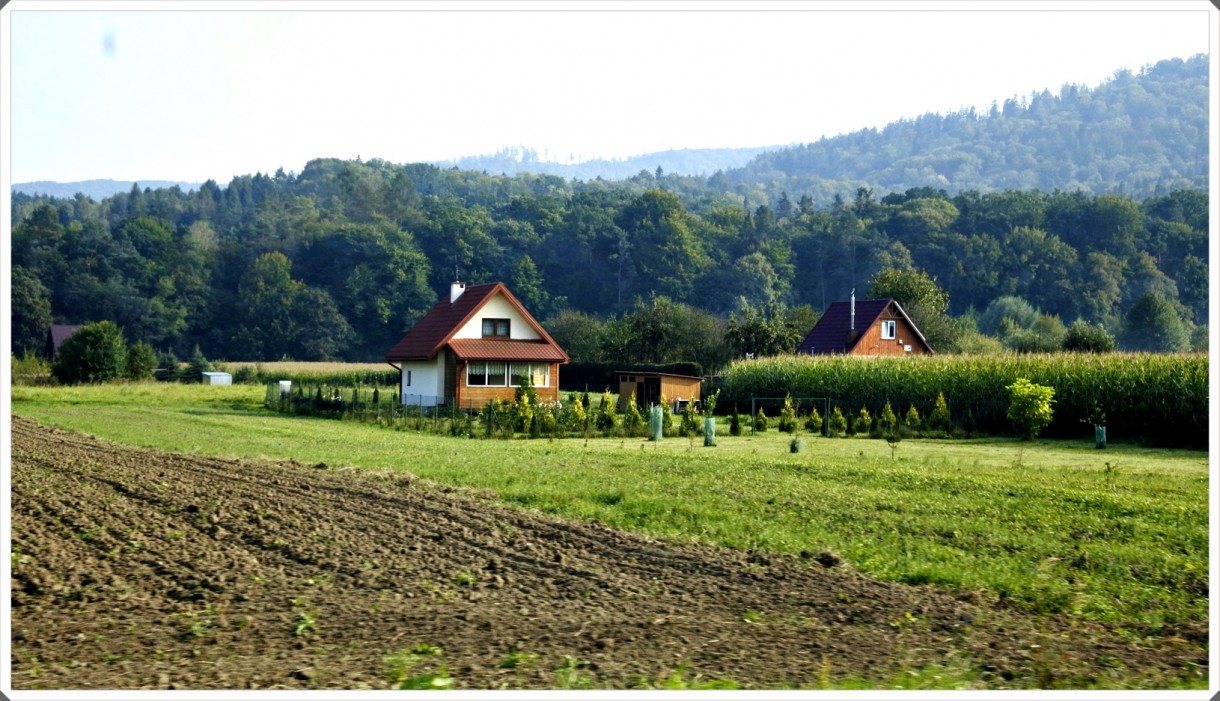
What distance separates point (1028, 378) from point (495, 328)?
807 inches

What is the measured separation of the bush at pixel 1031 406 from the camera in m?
33.2

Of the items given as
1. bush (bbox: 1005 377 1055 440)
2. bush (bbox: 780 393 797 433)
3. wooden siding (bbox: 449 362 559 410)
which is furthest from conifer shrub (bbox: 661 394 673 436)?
bush (bbox: 1005 377 1055 440)

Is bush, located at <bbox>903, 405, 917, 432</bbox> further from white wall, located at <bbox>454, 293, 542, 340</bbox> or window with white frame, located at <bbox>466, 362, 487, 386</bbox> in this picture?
white wall, located at <bbox>454, 293, 542, 340</bbox>

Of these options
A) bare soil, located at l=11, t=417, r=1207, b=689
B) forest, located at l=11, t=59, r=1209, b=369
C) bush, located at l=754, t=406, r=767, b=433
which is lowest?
bare soil, located at l=11, t=417, r=1207, b=689

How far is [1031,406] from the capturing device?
33.2 meters

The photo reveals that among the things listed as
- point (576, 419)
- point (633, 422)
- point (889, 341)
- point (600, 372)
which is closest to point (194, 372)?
point (600, 372)

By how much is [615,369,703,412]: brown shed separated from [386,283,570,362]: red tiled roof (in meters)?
3.16

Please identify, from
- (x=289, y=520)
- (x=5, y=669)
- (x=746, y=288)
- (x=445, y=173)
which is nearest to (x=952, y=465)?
(x=289, y=520)

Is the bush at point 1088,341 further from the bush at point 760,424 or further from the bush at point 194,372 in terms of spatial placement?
the bush at point 194,372

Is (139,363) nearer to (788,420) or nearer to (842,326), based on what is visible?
(842,326)

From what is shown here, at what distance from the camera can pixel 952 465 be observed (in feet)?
75.8

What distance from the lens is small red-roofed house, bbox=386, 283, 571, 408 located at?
4494 cm

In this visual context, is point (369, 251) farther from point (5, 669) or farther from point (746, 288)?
point (5, 669)

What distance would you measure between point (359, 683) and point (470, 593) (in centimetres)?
257
